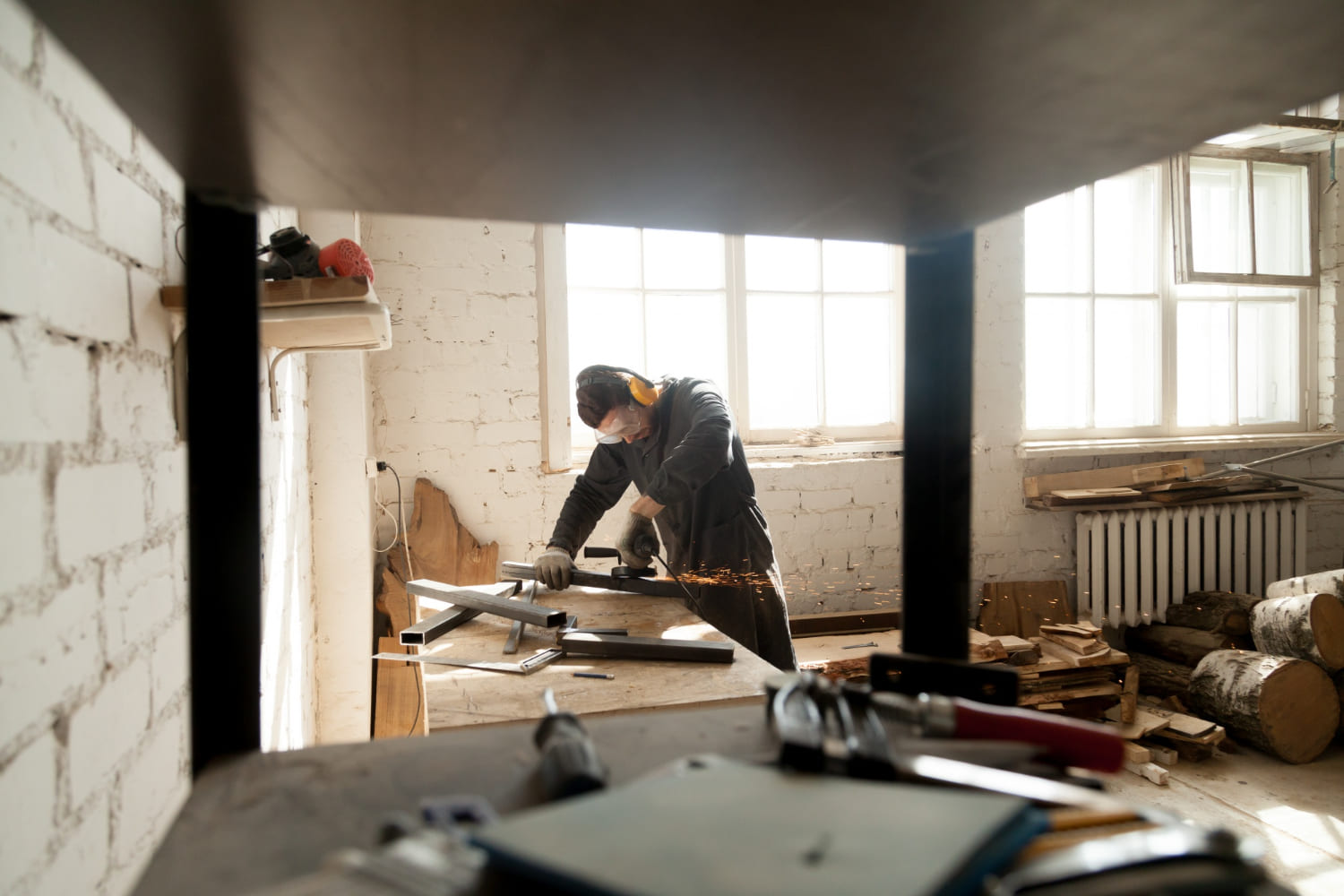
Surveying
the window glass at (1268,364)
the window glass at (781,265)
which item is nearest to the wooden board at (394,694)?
the window glass at (781,265)

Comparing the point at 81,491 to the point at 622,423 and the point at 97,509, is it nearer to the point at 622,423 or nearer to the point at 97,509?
the point at 97,509

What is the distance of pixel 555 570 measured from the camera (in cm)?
242

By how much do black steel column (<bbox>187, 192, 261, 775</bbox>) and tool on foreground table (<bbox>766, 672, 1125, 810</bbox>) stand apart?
0.36 meters

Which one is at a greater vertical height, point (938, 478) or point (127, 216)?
point (127, 216)

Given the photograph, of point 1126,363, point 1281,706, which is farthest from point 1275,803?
point 1126,363

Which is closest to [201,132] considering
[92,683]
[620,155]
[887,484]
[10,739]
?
[620,155]

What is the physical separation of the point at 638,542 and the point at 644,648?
3.16 ft

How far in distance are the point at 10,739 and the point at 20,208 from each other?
467 mm

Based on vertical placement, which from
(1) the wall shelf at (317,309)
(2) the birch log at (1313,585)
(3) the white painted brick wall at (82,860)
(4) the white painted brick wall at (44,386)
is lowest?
(2) the birch log at (1313,585)

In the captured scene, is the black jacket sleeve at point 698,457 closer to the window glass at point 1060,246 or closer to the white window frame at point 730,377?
the white window frame at point 730,377

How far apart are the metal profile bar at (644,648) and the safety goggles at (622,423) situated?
1.06 metres

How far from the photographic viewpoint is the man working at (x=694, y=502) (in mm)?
2525

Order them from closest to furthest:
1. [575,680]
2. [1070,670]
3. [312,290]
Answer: [312,290] < [575,680] < [1070,670]

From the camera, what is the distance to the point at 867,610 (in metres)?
3.89
